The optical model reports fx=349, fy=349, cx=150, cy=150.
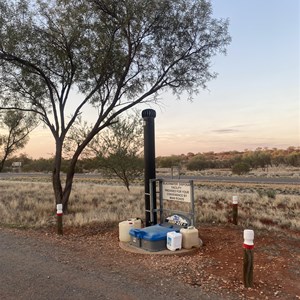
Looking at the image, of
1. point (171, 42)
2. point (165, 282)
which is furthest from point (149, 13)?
point (165, 282)

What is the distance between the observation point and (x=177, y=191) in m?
8.93

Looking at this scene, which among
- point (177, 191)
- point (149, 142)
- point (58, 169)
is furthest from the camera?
point (58, 169)

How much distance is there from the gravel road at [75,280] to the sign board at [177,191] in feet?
8.03

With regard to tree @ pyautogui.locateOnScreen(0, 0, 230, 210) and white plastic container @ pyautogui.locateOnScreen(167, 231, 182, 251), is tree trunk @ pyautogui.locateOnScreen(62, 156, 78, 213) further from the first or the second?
white plastic container @ pyautogui.locateOnScreen(167, 231, 182, 251)

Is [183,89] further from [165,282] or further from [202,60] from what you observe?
[165,282]

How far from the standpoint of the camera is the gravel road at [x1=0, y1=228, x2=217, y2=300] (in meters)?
5.24

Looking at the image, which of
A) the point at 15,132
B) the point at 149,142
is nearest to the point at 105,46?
the point at 149,142

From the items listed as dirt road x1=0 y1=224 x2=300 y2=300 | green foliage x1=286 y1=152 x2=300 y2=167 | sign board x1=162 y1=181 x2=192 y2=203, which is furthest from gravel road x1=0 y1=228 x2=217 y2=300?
green foliage x1=286 y1=152 x2=300 y2=167

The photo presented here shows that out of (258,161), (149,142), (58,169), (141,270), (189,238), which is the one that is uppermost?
(149,142)

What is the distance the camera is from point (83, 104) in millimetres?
13273

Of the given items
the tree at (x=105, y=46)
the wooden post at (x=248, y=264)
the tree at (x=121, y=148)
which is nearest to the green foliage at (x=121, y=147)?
Result: the tree at (x=121, y=148)

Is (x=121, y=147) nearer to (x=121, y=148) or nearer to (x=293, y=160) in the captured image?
(x=121, y=148)

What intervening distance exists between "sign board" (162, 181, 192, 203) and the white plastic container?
43.4 inches

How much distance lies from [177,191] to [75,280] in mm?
3817
